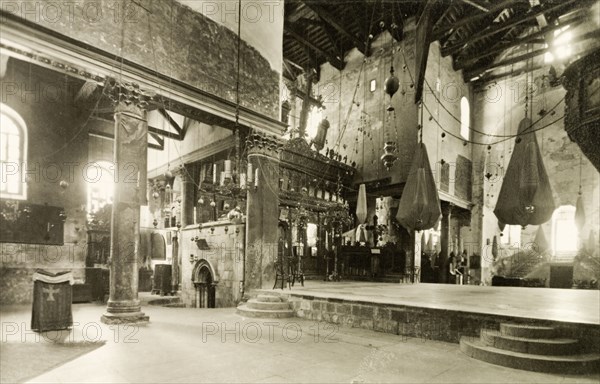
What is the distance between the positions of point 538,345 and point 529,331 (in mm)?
278

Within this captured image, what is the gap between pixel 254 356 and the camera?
489 cm

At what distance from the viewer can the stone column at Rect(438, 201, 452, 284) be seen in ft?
55.0

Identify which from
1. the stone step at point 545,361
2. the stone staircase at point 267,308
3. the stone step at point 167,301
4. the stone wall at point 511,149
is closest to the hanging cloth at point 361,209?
→ the stone staircase at point 267,308

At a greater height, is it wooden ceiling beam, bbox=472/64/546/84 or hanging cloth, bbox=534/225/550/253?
wooden ceiling beam, bbox=472/64/546/84

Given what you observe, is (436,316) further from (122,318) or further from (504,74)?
(504,74)

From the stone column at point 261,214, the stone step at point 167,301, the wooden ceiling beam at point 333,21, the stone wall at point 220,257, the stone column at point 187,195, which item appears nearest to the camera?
the stone column at point 261,214

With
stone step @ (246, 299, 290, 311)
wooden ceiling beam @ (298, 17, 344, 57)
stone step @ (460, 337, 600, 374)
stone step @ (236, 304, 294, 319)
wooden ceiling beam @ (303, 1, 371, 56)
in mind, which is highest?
wooden ceiling beam @ (298, 17, 344, 57)

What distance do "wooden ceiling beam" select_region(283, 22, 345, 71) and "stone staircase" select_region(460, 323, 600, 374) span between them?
13571mm

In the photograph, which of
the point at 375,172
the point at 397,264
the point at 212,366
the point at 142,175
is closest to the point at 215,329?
the point at 212,366

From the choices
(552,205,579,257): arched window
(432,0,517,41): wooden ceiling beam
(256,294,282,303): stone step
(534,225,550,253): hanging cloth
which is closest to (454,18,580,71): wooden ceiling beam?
(432,0,517,41): wooden ceiling beam

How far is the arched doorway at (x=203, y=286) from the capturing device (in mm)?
12883

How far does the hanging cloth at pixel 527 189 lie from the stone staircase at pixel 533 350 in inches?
109

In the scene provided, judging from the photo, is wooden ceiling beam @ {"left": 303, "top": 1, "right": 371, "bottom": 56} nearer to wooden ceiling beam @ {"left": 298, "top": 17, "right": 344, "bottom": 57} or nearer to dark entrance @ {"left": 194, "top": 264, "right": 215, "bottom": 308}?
wooden ceiling beam @ {"left": 298, "top": 17, "right": 344, "bottom": 57}

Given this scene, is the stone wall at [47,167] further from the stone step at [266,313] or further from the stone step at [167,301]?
the stone step at [266,313]
